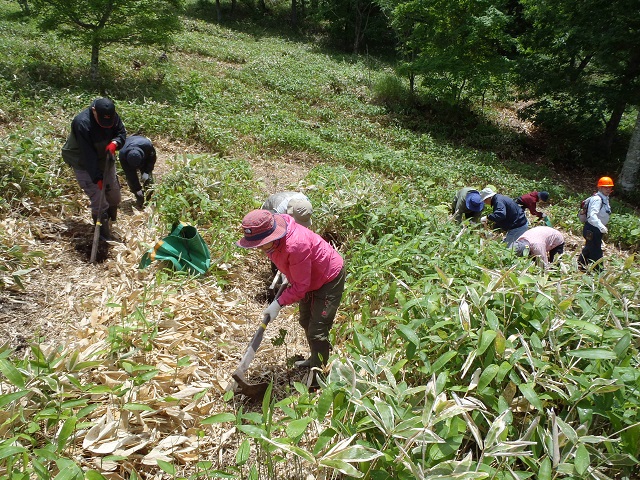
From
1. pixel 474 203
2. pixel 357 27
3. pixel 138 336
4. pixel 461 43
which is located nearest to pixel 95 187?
pixel 138 336

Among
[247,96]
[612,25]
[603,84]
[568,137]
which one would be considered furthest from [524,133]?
[247,96]

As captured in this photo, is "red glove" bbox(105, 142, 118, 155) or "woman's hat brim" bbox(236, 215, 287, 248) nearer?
"woman's hat brim" bbox(236, 215, 287, 248)

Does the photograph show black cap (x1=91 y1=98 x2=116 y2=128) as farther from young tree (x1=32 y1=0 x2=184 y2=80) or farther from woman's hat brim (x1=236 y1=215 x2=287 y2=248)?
young tree (x1=32 y1=0 x2=184 y2=80)

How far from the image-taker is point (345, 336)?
3541 millimetres

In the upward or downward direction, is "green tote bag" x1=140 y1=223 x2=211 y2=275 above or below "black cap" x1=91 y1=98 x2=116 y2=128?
below

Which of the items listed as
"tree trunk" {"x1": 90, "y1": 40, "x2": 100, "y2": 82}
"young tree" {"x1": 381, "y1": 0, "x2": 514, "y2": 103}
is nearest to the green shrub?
"young tree" {"x1": 381, "y1": 0, "x2": 514, "y2": 103}

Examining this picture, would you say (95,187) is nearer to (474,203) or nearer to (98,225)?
(98,225)

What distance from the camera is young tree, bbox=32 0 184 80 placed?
356 inches

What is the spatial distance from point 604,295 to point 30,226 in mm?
5173

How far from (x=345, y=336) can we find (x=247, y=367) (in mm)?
979

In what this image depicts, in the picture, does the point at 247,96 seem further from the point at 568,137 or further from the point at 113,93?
the point at 568,137

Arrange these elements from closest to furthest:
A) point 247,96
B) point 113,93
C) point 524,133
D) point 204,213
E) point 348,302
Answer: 1. point 348,302
2. point 204,213
3. point 113,93
4. point 247,96
5. point 524,133

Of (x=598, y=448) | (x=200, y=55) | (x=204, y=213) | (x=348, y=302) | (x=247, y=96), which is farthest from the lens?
(x=200, y=55)

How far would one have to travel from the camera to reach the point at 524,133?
46.6 feet
